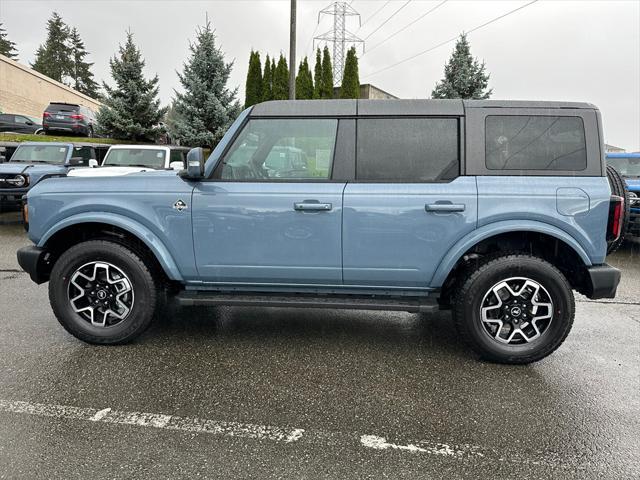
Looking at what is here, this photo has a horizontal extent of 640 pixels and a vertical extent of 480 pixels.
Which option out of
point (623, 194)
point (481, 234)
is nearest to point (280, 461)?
point (481, 234)

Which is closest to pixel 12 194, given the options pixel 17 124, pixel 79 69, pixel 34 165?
pixel 34 165

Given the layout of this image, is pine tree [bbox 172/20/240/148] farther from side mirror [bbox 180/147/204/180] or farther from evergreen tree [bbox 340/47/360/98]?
side mirror [bbox 180/147/204/180]

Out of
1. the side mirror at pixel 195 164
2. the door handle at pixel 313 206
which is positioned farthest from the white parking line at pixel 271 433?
the side mirror at pixel 195 164

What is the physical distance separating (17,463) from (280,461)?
1.28 metres

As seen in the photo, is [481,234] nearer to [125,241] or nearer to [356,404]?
[356,404]

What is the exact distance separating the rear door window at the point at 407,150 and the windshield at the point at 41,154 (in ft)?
31.8

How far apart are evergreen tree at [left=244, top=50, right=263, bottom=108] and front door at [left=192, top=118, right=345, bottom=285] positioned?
18757mm

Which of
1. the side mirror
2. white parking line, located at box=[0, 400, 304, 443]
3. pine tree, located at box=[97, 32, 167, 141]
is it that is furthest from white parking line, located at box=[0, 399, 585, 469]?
pine tree, located at box=[97, 32, 167, 141]

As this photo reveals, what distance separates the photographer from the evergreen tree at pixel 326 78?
77.7ft

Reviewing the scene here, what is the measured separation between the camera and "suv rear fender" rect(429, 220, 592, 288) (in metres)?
3.18

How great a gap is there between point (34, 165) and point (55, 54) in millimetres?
67782

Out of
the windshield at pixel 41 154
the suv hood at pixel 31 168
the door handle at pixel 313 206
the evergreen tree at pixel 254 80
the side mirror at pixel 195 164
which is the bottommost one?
the door handle at pixel 313 206

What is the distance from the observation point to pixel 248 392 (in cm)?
288

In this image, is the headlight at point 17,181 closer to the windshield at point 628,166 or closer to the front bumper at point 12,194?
the front bumper at point 12,194
